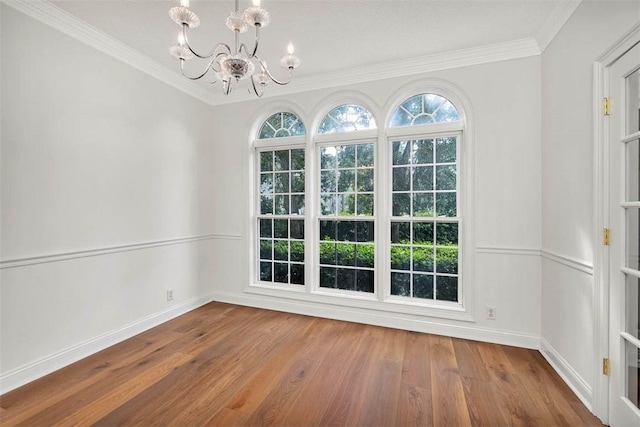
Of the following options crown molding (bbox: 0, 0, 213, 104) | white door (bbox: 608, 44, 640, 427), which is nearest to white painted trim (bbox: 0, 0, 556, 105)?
crown molding (bbox: 0, 0, 213, 104)

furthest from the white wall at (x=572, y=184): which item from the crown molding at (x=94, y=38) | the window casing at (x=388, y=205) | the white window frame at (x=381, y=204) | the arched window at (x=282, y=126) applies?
the crown molding at (x=94, y=38)

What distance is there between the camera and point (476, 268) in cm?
289

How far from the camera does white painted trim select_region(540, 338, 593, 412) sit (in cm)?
192

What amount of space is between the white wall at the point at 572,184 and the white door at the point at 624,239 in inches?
5.6

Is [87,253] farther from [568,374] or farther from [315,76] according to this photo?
[568,374]

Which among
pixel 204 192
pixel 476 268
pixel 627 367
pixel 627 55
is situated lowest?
pixel 627 367

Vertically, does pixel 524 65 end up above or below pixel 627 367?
above

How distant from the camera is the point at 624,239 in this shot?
165cm

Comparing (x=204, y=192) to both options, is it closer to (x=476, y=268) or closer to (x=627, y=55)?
(x=476, y=268)

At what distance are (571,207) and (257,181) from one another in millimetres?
3279

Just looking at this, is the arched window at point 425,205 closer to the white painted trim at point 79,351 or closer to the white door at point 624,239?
the white door at point 624,239

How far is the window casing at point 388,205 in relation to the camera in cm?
307

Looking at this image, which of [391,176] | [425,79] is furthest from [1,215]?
[425,79]

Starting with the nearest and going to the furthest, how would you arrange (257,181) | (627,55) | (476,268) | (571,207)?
(627,55), (571,207), (476,268), (257,181)
